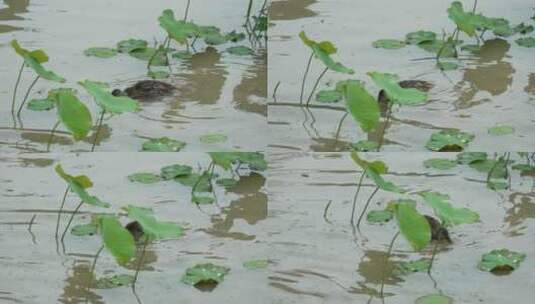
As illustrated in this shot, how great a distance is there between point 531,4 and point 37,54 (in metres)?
1.92

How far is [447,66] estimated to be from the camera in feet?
13.8

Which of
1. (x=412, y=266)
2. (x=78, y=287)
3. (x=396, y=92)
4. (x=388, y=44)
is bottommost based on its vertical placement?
(x=78, y=287)

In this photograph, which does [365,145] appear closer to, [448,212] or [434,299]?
[448,212]

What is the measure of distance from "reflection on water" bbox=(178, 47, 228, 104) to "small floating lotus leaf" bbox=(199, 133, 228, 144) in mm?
233

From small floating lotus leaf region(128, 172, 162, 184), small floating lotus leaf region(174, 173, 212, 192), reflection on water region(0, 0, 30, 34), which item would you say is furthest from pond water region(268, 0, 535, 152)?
reflection on water region(0, 0, 30, 34)

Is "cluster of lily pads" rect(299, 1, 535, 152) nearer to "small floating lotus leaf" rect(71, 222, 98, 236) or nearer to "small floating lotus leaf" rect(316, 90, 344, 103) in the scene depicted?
"small floating lotus leaf" rect(316, 90, 344, 103)

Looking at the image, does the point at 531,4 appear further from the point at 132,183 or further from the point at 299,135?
the point at 132,183

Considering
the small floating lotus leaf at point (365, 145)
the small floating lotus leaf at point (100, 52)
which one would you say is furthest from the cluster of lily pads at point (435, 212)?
the small floating lotus leaf at point (100, 52)

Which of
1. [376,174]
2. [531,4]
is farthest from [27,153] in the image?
[531,4]

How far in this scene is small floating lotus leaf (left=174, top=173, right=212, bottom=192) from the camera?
3533 mm

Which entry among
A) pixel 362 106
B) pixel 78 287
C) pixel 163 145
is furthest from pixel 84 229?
pixel 362 106

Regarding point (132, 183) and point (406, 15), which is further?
point (406, 15)

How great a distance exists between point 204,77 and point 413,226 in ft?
4.25

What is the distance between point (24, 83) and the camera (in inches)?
160
